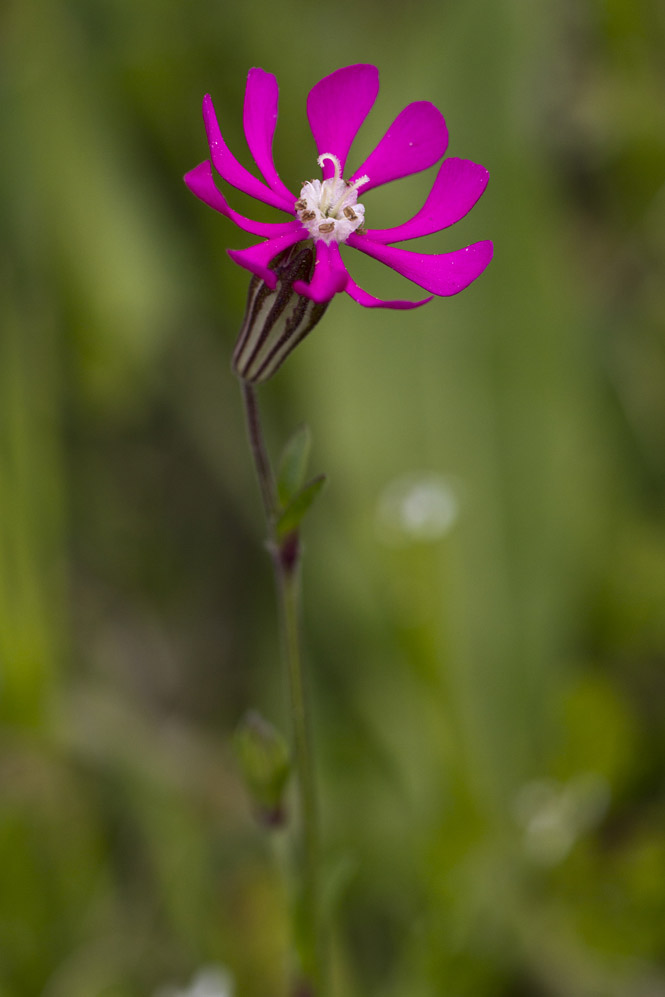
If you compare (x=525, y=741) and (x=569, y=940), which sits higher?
(x=525, y=741)

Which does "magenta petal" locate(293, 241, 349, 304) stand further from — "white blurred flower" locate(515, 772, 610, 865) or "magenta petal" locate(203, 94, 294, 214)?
"white blurred flower" locate(515, 772, 610, 865)

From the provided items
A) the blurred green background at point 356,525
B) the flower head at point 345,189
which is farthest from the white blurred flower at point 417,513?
the flower head at point 345,189

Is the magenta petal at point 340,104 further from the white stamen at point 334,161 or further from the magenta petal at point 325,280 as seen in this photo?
the magenta petal at point 325,280

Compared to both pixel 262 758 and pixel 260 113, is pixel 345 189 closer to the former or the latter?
pixel 260 113

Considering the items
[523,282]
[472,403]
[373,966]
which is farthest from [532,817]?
[523,282]

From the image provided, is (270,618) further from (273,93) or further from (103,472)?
(273,93)

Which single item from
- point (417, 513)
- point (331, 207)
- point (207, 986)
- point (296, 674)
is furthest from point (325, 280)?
point (417, 513)
